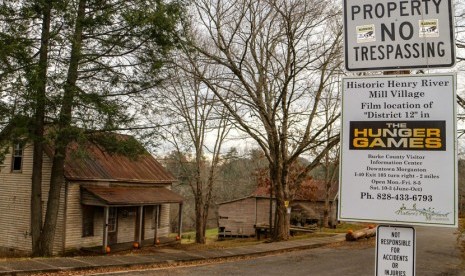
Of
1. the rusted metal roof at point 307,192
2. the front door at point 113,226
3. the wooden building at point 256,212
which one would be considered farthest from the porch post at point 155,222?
the wooden building at point 256,212

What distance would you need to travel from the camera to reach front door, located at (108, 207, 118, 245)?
24.2 metres

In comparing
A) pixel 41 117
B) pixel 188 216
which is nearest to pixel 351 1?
pixel 41 117

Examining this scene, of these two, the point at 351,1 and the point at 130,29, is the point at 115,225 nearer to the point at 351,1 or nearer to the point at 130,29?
the point at 130,29

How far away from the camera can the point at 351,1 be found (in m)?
3.19

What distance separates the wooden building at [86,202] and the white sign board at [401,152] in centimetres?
1838

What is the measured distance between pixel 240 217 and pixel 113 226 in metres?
22.6

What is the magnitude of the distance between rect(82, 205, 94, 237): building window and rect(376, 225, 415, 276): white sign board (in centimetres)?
2196

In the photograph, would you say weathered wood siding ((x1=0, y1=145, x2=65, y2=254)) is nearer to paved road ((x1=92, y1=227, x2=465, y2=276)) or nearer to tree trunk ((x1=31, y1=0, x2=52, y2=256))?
tree trunk ((x1=31, y1=0, x2=52, y2=256))

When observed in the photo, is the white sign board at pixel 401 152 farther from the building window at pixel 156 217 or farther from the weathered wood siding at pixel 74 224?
the building window at pixel 156 217

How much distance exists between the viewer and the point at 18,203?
78.7ft

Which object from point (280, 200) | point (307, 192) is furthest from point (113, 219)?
point (307, 192)

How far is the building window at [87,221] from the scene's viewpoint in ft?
75.4

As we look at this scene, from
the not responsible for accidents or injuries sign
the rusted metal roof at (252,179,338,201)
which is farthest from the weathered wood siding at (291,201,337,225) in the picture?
the not responsible for accidents or injuries sign

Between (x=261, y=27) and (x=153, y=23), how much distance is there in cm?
670
